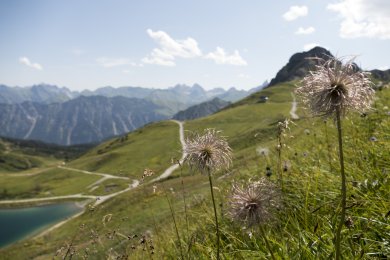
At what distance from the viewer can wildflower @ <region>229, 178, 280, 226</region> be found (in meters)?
3.53

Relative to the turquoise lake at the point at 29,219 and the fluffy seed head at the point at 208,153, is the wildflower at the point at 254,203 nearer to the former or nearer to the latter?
the fluffy seed head at the point at 208,153

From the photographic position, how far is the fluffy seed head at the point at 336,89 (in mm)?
2715

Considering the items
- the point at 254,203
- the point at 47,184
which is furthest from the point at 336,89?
the point at 47,184

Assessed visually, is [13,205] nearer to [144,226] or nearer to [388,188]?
[144,226]

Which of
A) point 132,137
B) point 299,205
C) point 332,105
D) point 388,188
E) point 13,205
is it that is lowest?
point 13,205

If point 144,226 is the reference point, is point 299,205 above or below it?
above

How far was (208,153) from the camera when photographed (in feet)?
12.6

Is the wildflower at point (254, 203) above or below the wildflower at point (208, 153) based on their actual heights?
below

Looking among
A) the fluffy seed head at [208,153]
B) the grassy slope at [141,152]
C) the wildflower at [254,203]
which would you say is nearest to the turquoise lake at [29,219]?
the grassy slope at [141,152]

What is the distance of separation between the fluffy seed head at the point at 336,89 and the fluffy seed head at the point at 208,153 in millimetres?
1128

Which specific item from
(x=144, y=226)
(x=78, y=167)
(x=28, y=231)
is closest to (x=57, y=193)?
(x=78, y=167)

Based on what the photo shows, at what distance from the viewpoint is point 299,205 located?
250 inches

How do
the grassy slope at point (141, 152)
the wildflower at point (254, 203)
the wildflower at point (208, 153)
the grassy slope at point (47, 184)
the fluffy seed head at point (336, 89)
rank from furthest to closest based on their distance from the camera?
1. the grassy slope at point (47, 184)
2. the grassy slope at point (141, 152)
3. the wildflower at point (208, 153)
4. the wildflower at point (254, 203)
5. the fluffy seed head at point (336, 89)

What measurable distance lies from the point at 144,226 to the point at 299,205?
1949cm
